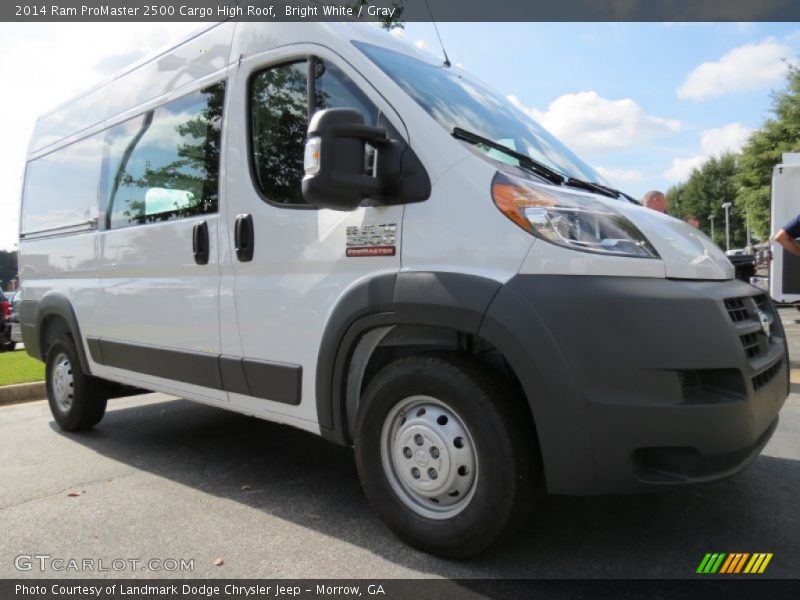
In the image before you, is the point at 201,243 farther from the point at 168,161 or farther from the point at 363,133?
the point at 363,133

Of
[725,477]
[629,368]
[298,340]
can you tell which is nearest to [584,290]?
[629,368]

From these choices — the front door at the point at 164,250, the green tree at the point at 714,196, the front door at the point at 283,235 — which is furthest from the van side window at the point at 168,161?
the green tree at the point at 714,196

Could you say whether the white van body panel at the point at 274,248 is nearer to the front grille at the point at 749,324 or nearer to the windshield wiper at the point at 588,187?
the front grille at the point at 749,324

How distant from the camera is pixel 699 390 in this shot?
2.14 metres

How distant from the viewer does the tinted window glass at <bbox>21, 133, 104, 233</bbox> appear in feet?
15.4

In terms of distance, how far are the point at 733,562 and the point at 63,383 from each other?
15.9ft

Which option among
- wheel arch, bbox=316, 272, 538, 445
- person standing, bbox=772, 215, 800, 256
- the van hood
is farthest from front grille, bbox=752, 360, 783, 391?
person standing, bbox=772, 215, 800, 256

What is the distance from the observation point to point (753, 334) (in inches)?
95.2

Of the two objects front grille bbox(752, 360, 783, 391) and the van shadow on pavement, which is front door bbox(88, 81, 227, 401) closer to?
the van shadow on pavement

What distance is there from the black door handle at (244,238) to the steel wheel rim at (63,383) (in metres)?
2.65

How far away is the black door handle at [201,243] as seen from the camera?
3.40 metres

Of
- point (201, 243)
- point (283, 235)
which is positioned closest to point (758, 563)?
point (283, 235)

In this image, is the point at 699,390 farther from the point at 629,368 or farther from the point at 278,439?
the point at 278,439

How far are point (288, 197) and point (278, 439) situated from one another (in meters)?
2.19
